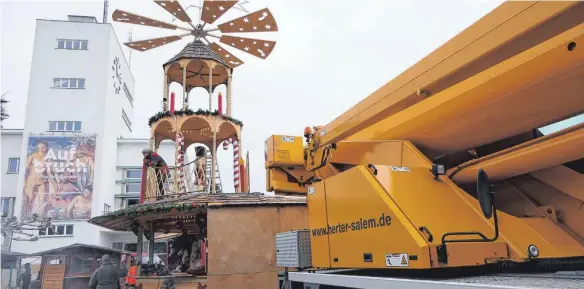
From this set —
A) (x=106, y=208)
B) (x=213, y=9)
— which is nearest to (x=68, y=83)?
(x=106, y=208)

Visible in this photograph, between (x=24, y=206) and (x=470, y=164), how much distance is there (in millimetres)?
35375

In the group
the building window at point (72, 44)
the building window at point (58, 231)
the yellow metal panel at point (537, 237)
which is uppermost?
the building window at point (72, 44)

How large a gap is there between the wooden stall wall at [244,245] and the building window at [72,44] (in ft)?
98.6

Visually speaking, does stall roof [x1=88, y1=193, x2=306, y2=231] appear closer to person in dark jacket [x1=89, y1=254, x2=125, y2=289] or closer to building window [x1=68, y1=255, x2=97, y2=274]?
person in dark jacket [x1=89, y1=254, x2=125, y2=289]

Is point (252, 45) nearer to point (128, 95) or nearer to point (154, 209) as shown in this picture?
point (154, 209)

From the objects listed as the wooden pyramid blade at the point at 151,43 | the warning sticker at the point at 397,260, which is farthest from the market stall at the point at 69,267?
the warning sticker at the point at 397,260

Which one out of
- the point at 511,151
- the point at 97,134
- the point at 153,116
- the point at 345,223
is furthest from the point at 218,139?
the point at 97,134

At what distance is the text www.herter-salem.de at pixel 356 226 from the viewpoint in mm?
4145

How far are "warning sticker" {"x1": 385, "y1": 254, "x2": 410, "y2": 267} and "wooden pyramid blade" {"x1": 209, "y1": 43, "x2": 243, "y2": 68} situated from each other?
16093 millimetres

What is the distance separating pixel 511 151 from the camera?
156 inches

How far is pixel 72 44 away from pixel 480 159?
38423 mm

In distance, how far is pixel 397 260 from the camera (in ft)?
13.2

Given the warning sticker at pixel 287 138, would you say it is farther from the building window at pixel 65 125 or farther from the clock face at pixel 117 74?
the clock face at pixel 117 74

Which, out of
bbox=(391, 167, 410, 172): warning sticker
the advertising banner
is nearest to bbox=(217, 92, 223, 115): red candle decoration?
bbox=(391, 167, 410, 172): warning sticker
